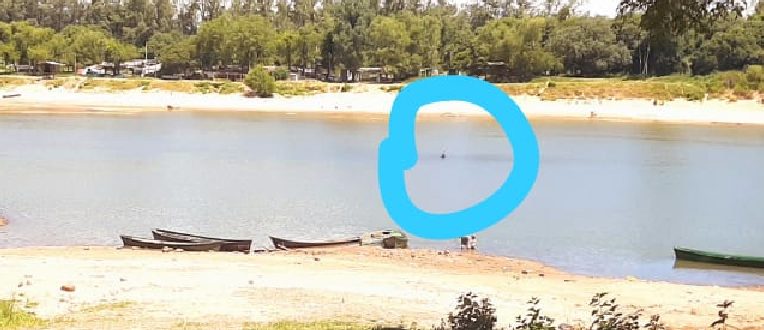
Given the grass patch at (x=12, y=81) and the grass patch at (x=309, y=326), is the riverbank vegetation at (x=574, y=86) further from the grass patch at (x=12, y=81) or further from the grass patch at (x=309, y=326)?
the grass patch at (x=309, y=326)

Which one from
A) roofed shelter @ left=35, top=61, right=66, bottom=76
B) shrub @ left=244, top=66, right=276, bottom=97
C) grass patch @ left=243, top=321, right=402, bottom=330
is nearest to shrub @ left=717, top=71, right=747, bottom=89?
shrub @ left=244, top=66, right=276, bottom=97

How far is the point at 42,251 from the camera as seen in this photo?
20.4m

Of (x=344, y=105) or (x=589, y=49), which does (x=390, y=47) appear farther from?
(x=589, y=49)

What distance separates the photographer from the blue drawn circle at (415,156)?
34.9 ft

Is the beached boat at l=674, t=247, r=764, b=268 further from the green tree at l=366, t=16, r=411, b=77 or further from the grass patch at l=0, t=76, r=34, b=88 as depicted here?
the grass patch at l=0, t=76, r=34, b=88

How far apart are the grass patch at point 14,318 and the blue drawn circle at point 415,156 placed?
401 centimetres

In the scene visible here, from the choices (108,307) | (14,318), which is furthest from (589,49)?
(14,318)

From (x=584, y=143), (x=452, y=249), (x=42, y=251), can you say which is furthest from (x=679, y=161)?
(x=42, y=251)

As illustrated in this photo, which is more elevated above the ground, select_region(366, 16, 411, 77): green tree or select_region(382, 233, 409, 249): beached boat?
select_region(366, 16, 411, 77): green tree

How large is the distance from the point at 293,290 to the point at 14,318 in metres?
4.37

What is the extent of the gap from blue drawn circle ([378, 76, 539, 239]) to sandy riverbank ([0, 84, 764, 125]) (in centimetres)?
6585

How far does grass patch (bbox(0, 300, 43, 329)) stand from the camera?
10.5 metres

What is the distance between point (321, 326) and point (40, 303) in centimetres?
387

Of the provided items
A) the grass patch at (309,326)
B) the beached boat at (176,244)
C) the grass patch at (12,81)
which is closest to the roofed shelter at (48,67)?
the grass patch at (12,81)
